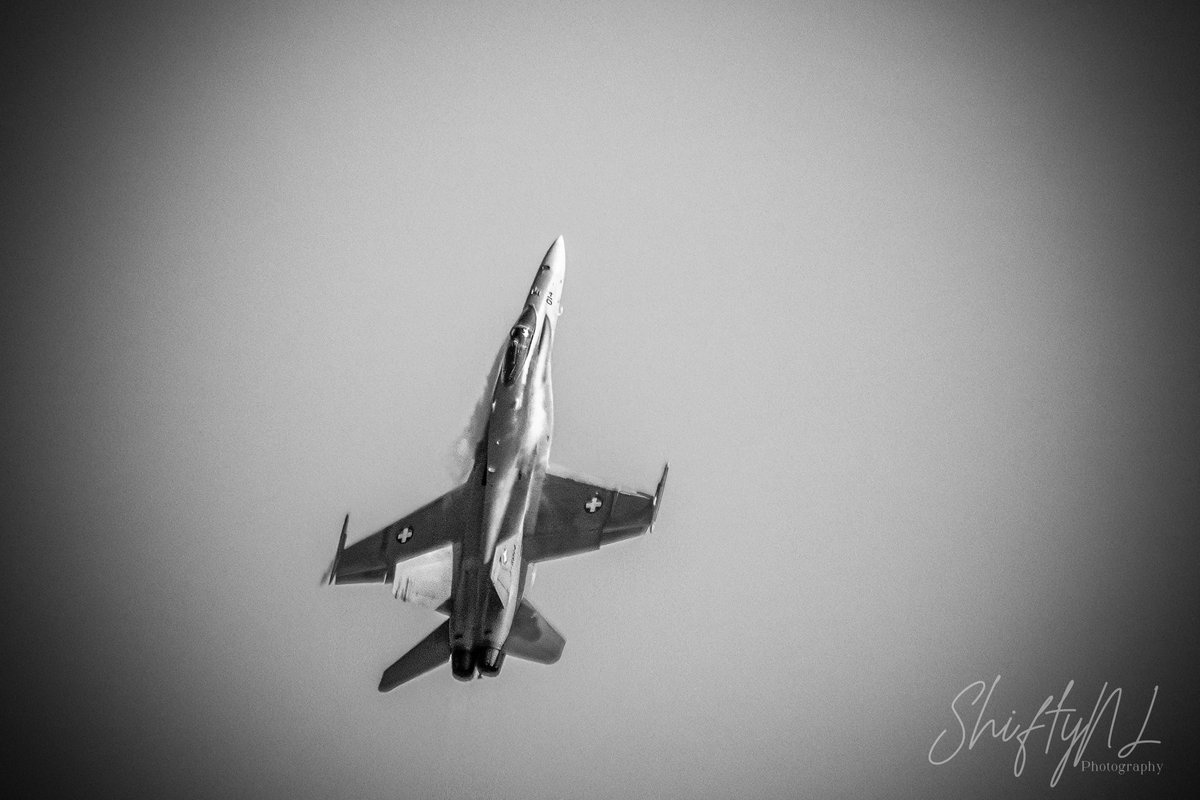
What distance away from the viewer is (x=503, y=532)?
2573 centimetres

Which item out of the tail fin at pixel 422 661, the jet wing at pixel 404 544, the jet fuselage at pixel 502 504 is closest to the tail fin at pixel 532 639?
the jet fuselage at pixel 502 504

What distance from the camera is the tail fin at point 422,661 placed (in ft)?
86.7

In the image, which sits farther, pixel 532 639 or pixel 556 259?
pixel 556 259

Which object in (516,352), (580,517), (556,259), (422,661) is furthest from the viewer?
(556,259)

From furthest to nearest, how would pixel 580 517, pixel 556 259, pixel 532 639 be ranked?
pixel 556 259 → pixel 580 517 → pixel 532 639

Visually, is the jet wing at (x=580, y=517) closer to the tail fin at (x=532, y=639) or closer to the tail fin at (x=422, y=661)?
the tail fin at (x=532, y=639)

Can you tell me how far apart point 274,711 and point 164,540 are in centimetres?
1900

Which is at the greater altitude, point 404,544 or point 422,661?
point 404,544

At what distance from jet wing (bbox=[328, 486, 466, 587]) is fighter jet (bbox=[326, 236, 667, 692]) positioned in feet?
0.10

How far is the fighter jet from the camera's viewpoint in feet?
81.9

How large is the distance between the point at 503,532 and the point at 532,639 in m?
3.47

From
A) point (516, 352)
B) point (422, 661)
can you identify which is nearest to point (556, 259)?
point (516, 352)

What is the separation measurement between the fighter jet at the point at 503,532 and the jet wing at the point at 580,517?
0.10 feet

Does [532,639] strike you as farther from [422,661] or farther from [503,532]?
[503,532]
